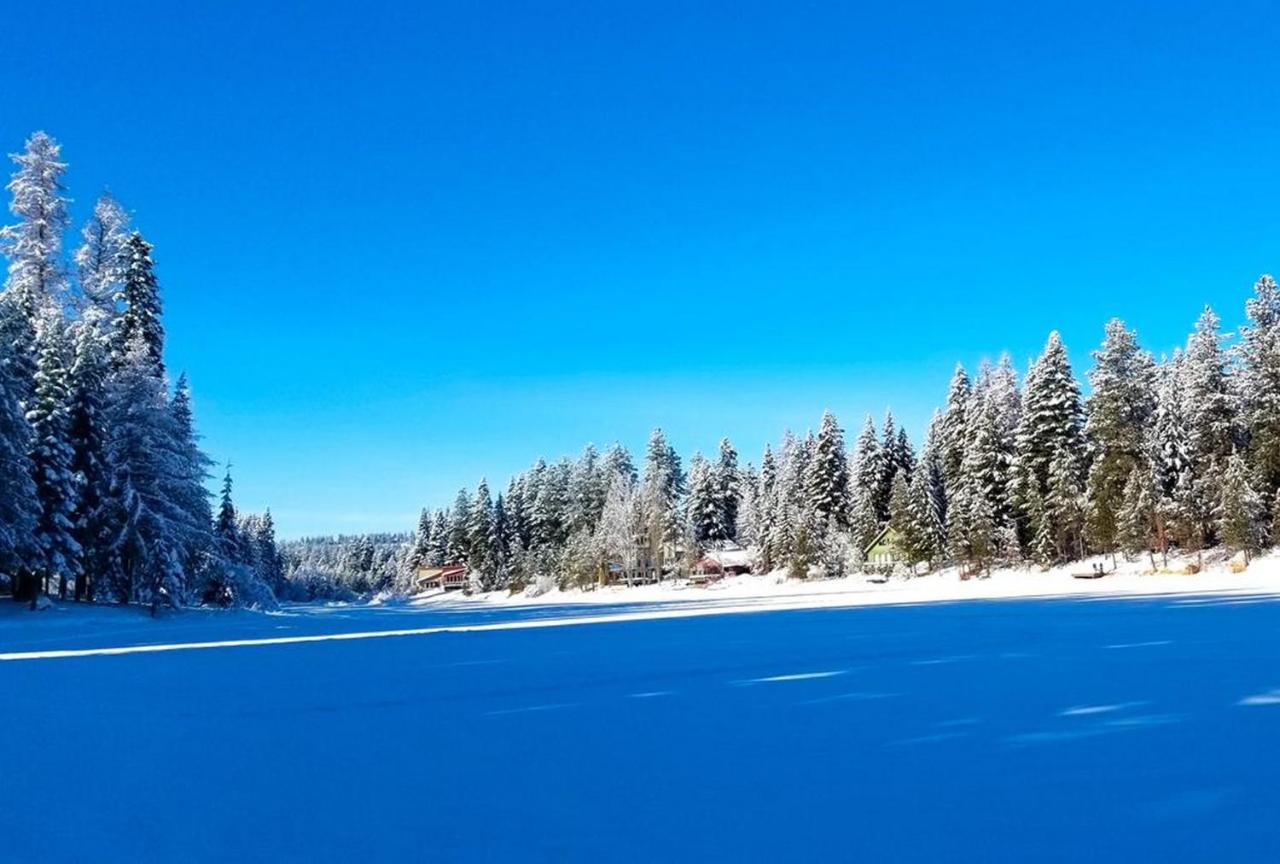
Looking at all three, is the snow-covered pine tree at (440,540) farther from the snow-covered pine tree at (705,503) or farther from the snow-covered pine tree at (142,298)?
the snow-covered pine tree at (142,298)

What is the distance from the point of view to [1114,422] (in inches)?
1944

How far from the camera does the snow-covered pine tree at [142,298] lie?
38.5 m

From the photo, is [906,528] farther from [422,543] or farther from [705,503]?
[422,543]

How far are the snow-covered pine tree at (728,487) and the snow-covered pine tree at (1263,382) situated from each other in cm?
5557

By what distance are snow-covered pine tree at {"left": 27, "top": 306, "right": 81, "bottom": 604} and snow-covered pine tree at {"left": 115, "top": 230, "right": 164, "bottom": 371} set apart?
263 inches

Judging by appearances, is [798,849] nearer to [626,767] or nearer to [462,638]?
[626,767]

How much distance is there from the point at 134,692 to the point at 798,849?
882cm

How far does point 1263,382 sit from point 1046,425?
11.4 meters

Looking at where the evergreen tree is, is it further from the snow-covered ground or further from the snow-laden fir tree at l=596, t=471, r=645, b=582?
the snow-laden fir tree at l=596, t=471, r=645, b=582

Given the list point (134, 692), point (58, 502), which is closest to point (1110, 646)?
point (134, 692)

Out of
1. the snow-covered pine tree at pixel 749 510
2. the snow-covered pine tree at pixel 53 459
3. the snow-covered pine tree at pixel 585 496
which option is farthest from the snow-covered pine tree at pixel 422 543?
the snow-covered pine tree at pixel 53 459

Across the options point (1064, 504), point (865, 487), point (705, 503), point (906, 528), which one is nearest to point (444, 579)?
point (705, 503)

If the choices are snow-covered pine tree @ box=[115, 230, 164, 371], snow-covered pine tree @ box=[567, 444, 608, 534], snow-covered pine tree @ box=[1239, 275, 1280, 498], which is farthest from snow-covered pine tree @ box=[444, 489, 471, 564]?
snow-covered pine tree @ box=[1239, 275, 1280, 498]

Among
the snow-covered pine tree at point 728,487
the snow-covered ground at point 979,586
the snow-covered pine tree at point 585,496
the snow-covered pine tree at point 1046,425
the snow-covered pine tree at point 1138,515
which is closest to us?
the snow-covered ground at point 979,586
